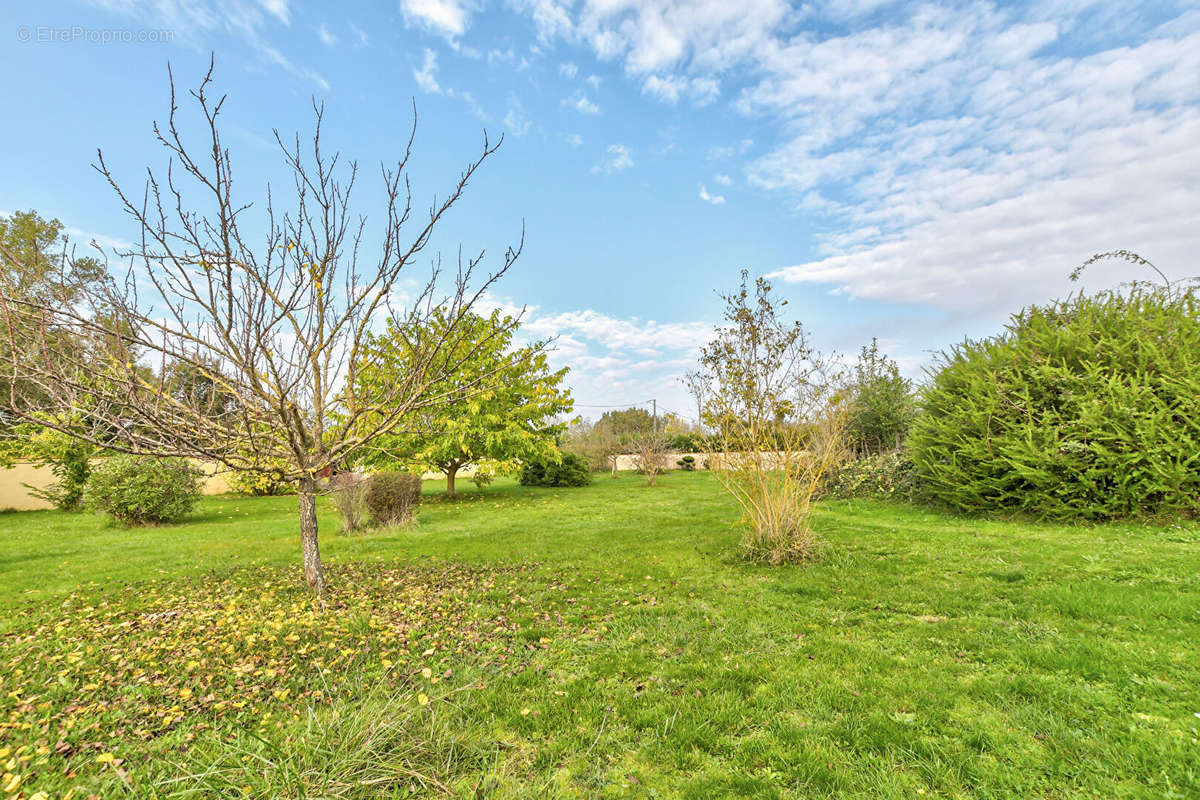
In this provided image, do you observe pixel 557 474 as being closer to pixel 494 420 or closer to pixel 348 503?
pixel 494 420

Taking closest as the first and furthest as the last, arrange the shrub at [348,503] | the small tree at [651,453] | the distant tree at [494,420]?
the shrub at [348,503] → the distant tree at [494,420] → the small tree at [651,453]

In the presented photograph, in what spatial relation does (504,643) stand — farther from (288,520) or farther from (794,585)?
(288,520)

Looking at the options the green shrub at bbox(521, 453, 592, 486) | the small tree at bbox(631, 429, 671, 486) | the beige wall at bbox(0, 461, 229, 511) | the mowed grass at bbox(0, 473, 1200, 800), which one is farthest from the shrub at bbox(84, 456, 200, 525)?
the small tree at bbox(631, 429, 671, 486)

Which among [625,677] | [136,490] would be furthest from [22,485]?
[625,677]

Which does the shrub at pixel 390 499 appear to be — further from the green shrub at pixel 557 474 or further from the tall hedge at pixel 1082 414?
the tall hedge at pixel 1082 414

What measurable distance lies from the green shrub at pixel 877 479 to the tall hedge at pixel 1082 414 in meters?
1.47

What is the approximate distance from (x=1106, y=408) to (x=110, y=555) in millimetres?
15560

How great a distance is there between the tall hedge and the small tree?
12295 mm

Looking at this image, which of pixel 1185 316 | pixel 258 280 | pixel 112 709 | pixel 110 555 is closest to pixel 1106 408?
pixel 1185 316

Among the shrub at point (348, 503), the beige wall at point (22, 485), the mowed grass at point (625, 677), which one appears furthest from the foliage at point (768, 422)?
the beige wall at point (22, 485)

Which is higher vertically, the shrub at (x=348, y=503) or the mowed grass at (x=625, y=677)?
the shrub at (x=348, y=503)

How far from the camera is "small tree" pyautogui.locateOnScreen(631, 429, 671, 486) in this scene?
2075cm

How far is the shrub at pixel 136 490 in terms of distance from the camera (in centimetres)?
1102

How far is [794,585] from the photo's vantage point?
5.22 m
